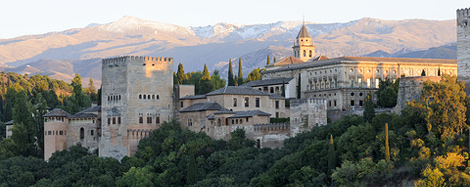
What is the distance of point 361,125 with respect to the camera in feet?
197

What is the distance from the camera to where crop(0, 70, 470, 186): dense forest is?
2104 inches

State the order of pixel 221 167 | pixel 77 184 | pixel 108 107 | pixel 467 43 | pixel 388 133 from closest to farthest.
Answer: pixel 388 133
pixel 467 43
pixel 221 167
pixel 77 184
pixel 108 107

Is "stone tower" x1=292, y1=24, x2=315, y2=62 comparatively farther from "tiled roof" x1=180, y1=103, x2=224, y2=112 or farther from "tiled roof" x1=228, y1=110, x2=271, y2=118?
"tiled roof" x1=228, y1=110, x2=271, y2=118

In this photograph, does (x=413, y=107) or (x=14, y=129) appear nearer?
(x=413, y=107)

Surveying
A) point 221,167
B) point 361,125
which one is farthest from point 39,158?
point 361,125

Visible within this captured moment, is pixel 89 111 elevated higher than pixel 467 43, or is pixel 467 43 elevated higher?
pixel 467 43

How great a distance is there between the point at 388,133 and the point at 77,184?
29.1 metres

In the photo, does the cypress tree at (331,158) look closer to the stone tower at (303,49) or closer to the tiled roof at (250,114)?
the tiled roof at (250,114)

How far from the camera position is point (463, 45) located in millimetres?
61688

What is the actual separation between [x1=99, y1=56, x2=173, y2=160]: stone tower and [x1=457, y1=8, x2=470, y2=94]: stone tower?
28119mm

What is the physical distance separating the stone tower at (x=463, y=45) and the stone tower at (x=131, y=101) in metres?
28.1

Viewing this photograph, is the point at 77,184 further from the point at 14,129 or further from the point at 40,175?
the point at 14,129

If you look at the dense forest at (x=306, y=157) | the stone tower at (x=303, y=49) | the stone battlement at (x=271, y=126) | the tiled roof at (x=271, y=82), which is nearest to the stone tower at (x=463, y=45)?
the dense forest at (x=306, y=157)

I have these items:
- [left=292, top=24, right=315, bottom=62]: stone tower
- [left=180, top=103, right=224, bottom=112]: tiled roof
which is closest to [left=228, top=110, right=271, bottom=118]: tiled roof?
[left=180, top=103, right=224, bottom=112]: tiled roof
